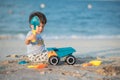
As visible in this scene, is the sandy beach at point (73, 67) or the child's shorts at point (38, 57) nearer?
the sandy beach at point (73, 67)

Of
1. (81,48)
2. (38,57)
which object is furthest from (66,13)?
(38,57)

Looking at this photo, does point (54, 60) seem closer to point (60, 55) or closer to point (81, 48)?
point (60, 55)

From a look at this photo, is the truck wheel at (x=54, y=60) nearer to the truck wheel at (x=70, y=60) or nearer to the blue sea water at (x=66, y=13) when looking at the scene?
the truck wheel at (x=70, y=60)

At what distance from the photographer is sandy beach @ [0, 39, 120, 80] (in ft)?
3.48

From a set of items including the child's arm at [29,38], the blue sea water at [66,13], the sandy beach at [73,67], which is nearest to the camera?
the sandy beach at [73,67]

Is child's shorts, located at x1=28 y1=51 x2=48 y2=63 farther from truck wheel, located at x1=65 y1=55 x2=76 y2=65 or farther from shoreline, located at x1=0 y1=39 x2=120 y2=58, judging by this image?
shoreline, located at x1=0 y1=39 x2=120 y2=58

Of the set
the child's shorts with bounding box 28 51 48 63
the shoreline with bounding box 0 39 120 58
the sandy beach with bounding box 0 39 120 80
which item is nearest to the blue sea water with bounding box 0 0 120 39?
the shoreline with bounding box 0 39 120 58

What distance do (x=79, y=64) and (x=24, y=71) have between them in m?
0.26

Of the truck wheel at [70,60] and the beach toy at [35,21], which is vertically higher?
the beach toy at [35,21]

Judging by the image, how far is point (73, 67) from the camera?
1.20m

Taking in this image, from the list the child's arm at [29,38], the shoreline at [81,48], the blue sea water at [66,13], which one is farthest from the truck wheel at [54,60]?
the blue sea water at [66,13]

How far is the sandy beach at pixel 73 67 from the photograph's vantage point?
1060 millimetres

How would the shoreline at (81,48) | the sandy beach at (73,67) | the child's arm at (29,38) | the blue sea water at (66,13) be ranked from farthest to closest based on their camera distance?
the blue sea water at (66,13) < the shoreline at (81,48) < the child's arm at (29,38) < the sandy beach at (73,67)

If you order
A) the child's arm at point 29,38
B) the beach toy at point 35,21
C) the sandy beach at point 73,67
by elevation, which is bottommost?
the sandy beach at point 73,67
